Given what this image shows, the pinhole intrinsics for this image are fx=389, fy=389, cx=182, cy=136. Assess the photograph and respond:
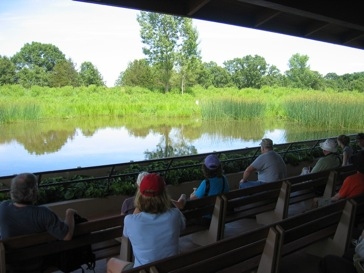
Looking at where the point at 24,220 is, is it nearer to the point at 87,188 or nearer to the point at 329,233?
the point at 329,233

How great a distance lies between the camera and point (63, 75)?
29.2 metres

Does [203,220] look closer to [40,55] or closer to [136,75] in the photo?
[136,75]

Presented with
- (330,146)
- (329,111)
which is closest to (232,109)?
(329,111)

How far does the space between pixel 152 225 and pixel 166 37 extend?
62.2 feet

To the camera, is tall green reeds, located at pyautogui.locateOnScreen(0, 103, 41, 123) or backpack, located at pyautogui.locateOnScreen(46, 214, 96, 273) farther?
tall green reeds, located at pyautogui.locateOnScreen(0, 103, 41, 123)

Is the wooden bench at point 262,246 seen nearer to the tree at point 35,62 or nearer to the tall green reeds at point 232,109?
the tall green reeds at point 232,109

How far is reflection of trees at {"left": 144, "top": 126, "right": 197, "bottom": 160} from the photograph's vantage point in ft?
36.7

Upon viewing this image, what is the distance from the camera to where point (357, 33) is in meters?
7.73

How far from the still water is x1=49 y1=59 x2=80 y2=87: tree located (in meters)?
9.95

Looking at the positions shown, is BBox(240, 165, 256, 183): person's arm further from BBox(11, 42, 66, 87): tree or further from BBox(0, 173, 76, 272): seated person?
BBox(11, 42, 66, 87): tree

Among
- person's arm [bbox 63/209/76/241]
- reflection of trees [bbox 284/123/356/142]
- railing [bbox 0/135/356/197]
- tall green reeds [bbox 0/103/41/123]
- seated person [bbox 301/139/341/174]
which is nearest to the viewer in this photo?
person's arm [bbox 63/209/76/241]

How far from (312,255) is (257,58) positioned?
52.5 metres

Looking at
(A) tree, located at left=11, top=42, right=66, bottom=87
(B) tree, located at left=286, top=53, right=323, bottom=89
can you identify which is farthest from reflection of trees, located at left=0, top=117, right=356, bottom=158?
(B) tree, located at left=286, top=53, right=323, bottom=89

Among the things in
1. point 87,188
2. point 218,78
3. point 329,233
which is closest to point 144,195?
point 329,233
